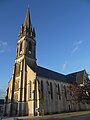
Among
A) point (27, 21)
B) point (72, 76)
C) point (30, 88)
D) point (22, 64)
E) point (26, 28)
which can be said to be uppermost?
point (27, 21)

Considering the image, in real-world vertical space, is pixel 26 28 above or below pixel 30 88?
above

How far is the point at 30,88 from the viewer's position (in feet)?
131

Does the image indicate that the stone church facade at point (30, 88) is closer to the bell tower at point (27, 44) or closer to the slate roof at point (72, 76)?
the bell tower at point (27, 44)

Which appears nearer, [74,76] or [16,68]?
[16,68]

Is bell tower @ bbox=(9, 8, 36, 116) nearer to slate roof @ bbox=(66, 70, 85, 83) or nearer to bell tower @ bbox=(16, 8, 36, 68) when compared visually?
bell tower @ bbox=(16, 8, 36, 68)

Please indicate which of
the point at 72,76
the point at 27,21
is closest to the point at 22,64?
the point at 27,21

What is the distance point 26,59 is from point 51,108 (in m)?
17.1

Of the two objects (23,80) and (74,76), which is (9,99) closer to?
(23,80)

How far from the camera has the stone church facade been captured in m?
37.8

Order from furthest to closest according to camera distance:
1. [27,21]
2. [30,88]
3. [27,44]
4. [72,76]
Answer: [72,76] < [27,21] < [27,44] < [30,88]

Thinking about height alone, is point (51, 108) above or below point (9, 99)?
below

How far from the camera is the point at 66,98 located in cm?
4906

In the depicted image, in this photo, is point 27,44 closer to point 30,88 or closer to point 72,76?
point 30,88

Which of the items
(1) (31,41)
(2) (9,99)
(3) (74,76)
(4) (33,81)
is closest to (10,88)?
(2) (9,99)
